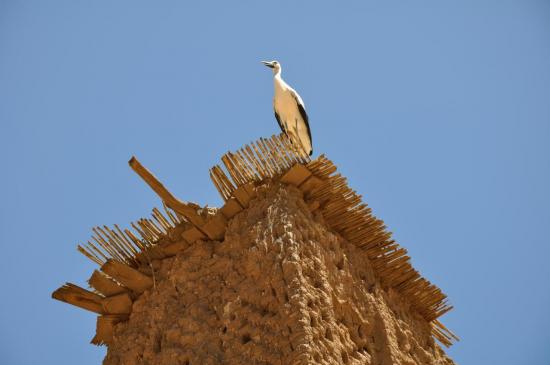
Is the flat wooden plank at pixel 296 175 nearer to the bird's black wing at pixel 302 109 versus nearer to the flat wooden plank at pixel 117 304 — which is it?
the flat wooden plank at pixel 117 304

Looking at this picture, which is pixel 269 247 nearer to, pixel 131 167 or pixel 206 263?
pixel 206 263

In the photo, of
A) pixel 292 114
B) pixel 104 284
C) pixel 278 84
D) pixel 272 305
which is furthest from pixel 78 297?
pixel 278 84

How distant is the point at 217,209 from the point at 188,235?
1.10 ft

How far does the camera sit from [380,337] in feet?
20.4

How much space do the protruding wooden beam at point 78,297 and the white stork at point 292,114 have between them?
379 cm

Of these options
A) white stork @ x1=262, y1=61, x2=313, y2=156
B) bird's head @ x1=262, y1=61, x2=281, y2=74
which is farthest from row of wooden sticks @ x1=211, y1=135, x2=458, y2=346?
bird's head @ x1=262, y1=61, x2=281, y2=74

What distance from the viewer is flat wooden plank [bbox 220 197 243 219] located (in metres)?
6.51

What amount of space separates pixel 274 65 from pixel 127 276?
18.1ft

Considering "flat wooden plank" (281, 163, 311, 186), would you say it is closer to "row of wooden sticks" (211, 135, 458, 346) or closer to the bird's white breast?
"row of wooden sticks" (211, 135, 458, 346)

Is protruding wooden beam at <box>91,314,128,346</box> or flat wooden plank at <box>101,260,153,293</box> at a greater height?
flat wooden plank at <box>101,260,153,293</box>

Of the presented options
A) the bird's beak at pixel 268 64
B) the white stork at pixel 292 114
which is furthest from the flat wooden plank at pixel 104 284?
the bird's beak at pixel 268 64

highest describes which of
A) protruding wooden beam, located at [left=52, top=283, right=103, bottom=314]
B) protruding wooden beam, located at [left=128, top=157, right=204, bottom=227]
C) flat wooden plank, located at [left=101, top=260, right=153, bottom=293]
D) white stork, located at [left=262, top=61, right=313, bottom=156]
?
white stork, located at [left=262, top=61, right=313, bottom=156]

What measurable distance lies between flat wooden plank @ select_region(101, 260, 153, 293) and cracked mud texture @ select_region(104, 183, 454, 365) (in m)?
0.08

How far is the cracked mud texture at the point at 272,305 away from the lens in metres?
5.58
